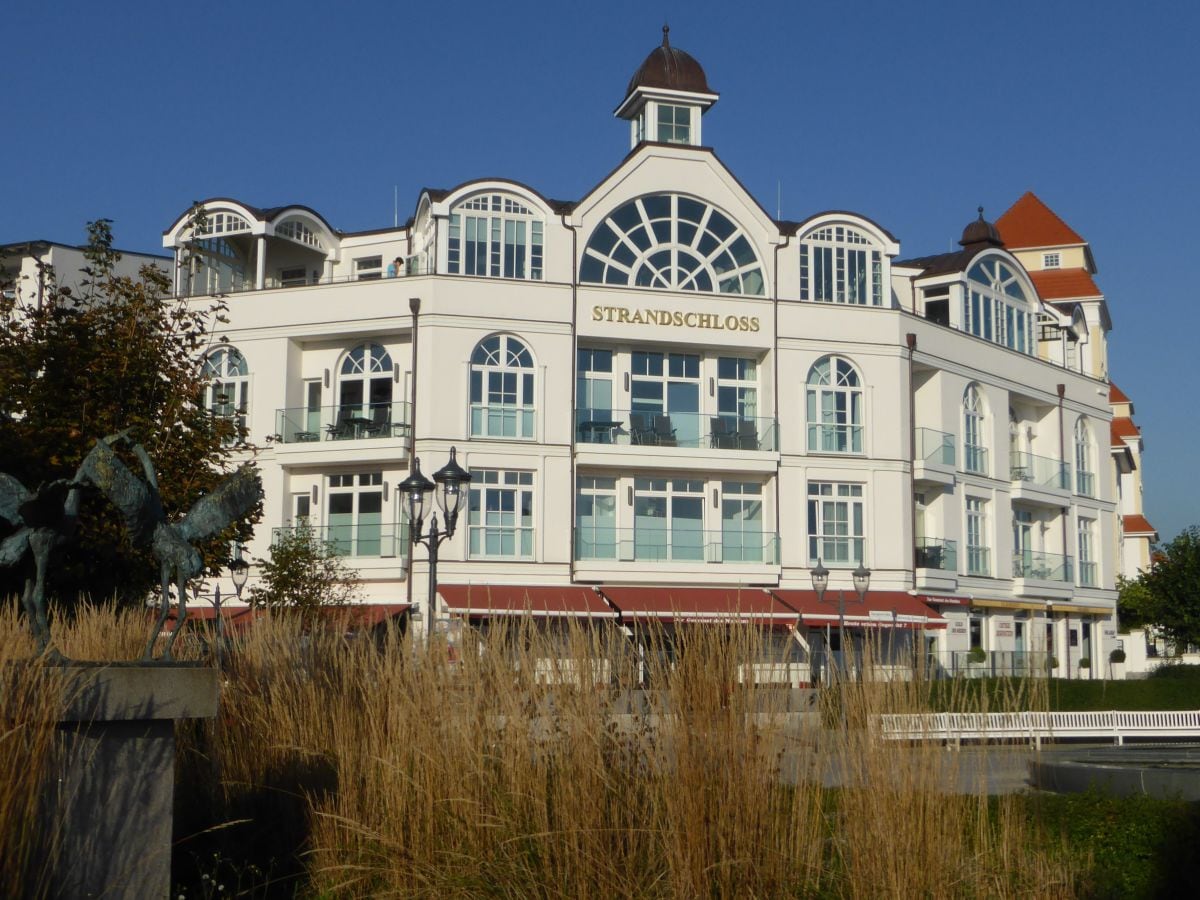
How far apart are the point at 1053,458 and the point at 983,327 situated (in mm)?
5177

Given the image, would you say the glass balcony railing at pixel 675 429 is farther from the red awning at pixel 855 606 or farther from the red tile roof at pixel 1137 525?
the red tile roof at pixel 1137 525

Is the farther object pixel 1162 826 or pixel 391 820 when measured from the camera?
pixel 1162 826

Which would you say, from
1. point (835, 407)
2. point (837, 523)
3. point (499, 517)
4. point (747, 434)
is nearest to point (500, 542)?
point (499, 517)

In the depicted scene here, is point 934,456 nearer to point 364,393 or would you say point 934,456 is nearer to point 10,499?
point 364,393

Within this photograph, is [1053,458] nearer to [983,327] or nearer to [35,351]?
[983,327]

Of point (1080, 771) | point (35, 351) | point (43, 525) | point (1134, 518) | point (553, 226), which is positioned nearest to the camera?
point (43, 525)

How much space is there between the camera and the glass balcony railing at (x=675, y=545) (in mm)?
34656

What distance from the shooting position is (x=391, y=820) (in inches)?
285

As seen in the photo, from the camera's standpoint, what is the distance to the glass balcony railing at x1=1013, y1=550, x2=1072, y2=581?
4200 cm

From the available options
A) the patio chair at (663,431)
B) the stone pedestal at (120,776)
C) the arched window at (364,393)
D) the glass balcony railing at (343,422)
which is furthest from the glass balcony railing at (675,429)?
the stone pedestal at (120,776)

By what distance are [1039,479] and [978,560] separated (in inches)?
182

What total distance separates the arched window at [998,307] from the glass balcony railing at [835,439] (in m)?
6.13

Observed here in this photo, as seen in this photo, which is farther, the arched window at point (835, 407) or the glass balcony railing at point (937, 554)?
the glass balcony railing at point (937, 554)

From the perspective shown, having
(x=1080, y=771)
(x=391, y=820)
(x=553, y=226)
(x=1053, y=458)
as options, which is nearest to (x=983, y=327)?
(x=1053, y=458)
